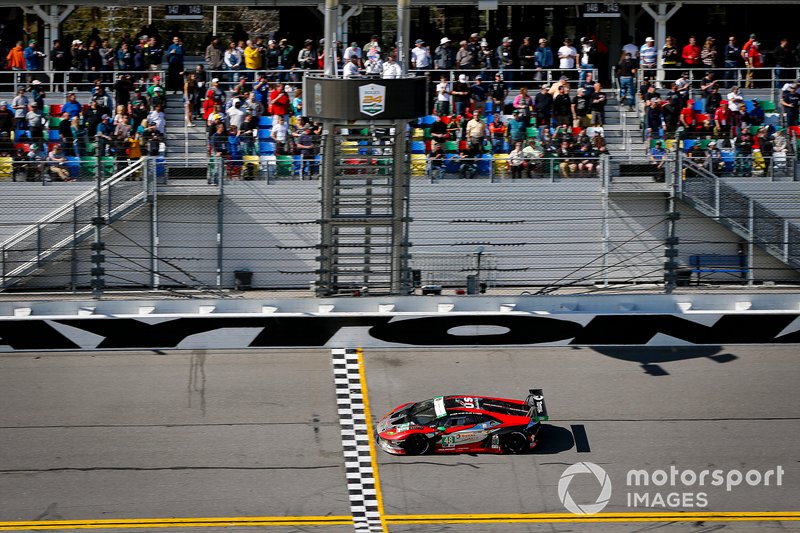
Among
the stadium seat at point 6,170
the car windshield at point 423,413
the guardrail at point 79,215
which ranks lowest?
the car windshield at point 423,413

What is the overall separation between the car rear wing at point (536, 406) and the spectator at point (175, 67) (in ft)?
40.0

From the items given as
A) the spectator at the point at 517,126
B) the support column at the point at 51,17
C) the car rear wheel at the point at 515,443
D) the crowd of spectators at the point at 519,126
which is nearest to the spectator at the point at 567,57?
the crowd of spectators at the point at 519,126

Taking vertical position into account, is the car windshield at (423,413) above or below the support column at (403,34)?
below

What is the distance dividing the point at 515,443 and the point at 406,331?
2.56 meters

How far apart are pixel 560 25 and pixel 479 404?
46.9 ft

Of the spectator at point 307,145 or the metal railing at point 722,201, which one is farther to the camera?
the spectator at point 307,145

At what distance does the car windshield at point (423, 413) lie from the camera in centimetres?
1046

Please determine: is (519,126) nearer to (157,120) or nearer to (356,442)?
(157,120)

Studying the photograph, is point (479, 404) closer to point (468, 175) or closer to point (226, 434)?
point (226, 434)

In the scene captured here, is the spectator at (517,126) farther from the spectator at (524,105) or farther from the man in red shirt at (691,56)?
the man in red shirt at (691,56)

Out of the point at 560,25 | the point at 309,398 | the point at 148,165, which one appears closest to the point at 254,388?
the point at 309,398

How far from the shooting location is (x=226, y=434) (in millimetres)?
10836

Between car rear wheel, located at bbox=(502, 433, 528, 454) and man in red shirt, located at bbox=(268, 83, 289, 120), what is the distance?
10467mm

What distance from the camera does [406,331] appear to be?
12625 millimetres
